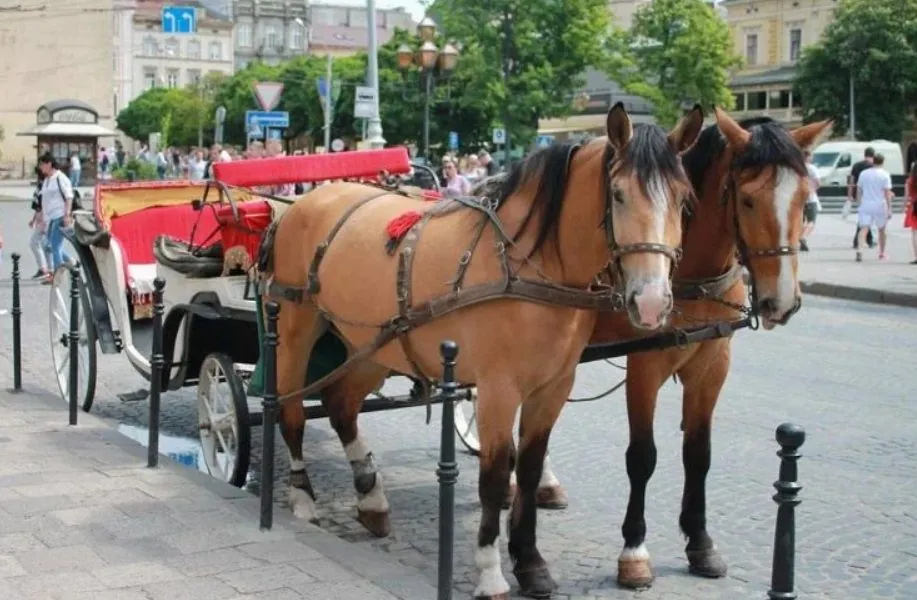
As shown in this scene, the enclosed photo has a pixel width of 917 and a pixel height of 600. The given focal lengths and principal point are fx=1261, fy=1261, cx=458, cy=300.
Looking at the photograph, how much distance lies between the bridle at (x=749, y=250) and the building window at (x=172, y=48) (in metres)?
137

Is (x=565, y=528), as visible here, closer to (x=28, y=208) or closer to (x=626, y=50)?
(x=28, y=208)

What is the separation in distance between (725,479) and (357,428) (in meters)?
2.07

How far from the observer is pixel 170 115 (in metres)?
91.8

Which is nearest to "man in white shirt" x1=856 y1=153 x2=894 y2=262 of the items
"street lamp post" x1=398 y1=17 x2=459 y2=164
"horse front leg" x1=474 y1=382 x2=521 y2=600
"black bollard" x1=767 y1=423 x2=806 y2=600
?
"street lamp post" x1=398 y1=17 x2=459 y2=164

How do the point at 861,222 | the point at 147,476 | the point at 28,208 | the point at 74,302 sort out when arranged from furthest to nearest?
the point at 28,208 < the point at 861,222 < the point at 74,302 < the point at 147,476

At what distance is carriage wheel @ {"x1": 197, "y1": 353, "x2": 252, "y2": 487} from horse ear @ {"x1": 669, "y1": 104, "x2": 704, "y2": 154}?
9.79ft

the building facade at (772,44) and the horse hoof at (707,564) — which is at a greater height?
the building facade at (772,44)

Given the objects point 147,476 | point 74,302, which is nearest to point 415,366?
point 147,476

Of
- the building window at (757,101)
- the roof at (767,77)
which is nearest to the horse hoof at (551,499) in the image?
the roof at (767,77)

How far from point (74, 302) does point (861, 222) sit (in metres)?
16.9

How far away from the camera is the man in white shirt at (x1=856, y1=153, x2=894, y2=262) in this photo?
70.5ft

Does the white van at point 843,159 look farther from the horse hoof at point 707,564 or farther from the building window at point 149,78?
the building window at point 149,78

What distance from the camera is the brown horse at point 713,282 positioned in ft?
16.0

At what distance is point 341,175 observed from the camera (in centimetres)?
770
